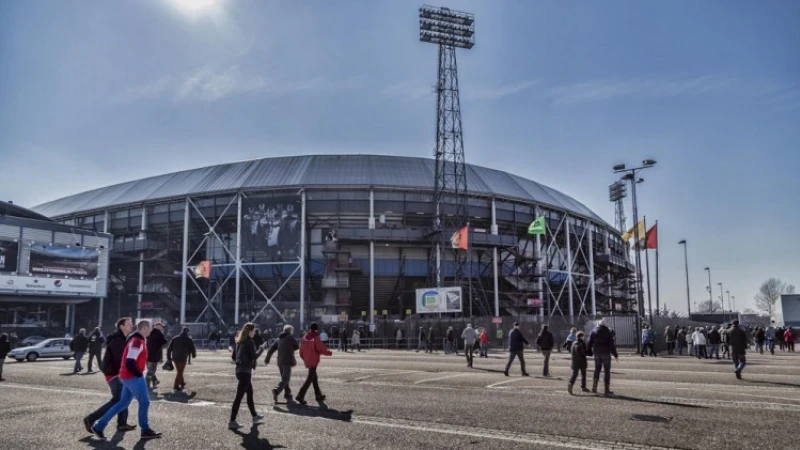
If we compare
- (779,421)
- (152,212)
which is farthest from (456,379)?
(152,212)

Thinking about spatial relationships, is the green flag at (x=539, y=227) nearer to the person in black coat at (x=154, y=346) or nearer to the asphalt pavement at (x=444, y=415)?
the asphalt pavement at (x=444, y=415)

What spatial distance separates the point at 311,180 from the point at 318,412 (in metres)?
52.5

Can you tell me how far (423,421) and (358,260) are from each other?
5232 centimetres

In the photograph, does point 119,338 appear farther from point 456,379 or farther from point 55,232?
point 55,232

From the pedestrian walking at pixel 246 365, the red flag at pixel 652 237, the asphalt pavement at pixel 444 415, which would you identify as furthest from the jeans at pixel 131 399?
the red flag at pixel 652 237

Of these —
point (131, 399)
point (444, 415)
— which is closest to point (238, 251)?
point (444, 415)

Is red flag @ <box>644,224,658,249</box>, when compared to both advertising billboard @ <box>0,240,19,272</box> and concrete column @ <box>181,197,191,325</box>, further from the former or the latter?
advertising billboard @ <box>0,240,19,272</box>

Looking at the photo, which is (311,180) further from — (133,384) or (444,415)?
(133,384)

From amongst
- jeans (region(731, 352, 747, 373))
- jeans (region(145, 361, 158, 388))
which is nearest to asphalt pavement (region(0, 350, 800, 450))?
jeans (region(731, 352, 747, 373))

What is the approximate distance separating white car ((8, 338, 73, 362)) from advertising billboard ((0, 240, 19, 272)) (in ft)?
67.4

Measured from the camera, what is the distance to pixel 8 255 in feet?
165

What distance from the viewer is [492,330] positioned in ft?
137

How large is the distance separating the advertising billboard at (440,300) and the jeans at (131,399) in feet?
127

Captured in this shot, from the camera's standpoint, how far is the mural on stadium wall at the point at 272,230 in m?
60.3
